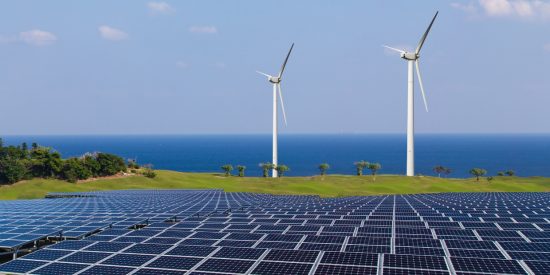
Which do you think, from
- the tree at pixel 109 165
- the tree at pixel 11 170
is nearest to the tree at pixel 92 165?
the tree at pixel 109 165

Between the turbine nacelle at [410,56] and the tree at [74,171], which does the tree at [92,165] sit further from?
the turbine nacelle at [410,56]

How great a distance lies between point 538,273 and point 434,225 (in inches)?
364

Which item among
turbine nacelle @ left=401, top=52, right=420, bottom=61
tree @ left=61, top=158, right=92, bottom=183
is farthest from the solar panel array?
turbine nacelle @ left=401, top=52, right=420, bottom=61

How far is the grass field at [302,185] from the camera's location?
65500 millimetres

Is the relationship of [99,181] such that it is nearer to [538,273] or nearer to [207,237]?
[207,237]

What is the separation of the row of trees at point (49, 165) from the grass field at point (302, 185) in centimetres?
194

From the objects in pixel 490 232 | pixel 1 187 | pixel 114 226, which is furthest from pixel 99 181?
pixel 490 232

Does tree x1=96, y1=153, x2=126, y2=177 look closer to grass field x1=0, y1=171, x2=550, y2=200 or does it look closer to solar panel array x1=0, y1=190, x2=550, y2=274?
grass field x1=0, y1=171, x2=550, y2=200

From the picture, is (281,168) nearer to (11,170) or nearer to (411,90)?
(411,90)

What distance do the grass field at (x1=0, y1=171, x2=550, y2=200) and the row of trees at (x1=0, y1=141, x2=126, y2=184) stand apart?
1943mm

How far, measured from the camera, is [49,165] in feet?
230

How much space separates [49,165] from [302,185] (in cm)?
4195

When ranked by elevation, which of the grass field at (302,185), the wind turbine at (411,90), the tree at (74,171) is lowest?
the grass field at (302,185)

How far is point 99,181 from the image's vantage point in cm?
7238
